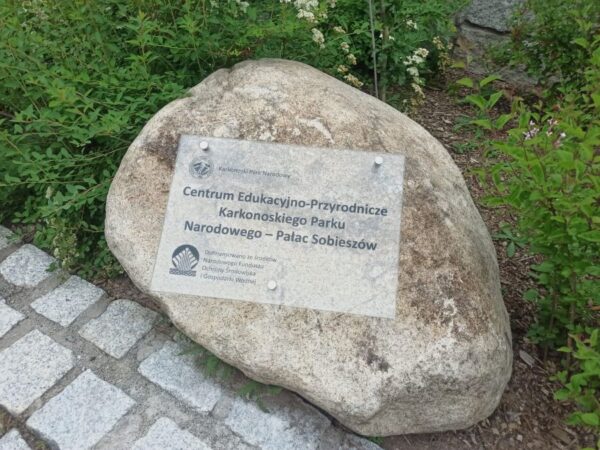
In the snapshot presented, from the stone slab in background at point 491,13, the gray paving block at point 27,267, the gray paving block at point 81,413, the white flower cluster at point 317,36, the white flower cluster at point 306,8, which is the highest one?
the white flower cluster at point 306,8

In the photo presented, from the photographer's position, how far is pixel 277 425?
2090mm

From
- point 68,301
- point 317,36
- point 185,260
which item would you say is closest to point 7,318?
point 68,301

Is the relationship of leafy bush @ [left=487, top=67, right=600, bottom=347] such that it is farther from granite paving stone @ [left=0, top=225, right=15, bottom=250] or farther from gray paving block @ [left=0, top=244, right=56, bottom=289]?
granite paving stone @ [left=0, top=225, right=15, bottom=250]

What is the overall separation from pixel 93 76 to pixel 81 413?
5.53ft

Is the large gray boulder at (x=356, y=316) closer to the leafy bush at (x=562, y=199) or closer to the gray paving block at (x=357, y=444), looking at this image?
the gray paving block at (x=357, y=444)

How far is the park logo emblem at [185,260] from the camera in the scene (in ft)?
6.92

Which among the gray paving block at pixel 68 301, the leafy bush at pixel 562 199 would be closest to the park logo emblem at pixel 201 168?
the gray paving block at pixel 68 301

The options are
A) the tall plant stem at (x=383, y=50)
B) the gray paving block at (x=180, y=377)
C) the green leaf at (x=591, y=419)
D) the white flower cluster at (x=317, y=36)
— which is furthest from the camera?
the tall plant stem at (x=383, y=50)

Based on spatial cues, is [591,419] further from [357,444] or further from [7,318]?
[7,318]

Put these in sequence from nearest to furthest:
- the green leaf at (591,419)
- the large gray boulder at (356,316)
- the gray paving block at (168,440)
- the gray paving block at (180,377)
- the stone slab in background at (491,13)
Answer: the green leaf at (591,419), the large gray boulder at (356,316), the gray paving block at (168,440), the gray paving block at (180,377), the stone slab in background at (491,13)

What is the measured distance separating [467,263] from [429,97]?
2.34m

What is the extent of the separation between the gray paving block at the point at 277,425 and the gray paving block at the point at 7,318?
126cm

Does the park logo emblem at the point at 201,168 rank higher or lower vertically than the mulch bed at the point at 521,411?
higher

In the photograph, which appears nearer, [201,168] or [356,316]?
[356,316]
